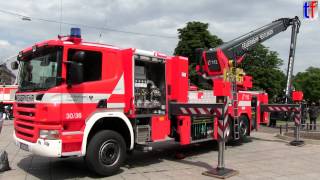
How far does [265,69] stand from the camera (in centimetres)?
4194

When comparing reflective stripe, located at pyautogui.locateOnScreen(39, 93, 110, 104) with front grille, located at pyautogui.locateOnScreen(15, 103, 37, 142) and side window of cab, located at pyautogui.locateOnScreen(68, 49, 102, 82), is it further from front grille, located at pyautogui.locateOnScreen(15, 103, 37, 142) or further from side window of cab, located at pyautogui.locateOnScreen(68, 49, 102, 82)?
front grille, located at pyautogui.locateOnScreen(15, 103, 37, 142)

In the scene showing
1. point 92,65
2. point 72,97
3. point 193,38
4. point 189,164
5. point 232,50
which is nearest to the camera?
point 72,97

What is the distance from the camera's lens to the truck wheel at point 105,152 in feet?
27.5

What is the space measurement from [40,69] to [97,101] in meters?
1.44

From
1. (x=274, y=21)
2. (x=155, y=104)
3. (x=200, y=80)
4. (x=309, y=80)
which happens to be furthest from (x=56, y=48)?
(x=309, y=80)

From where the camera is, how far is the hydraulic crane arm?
1350 cm

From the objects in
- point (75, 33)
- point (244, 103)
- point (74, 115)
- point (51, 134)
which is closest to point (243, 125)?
point (244, 103)

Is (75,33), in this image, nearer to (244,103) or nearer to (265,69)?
(244,103)

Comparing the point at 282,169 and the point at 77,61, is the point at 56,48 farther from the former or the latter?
the point at 282,169

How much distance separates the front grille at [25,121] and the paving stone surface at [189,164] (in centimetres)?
96

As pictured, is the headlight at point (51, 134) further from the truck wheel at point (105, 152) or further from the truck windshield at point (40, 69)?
the truck windshield at point (40, 69)

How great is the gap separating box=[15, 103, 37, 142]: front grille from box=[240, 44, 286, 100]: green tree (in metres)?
35.0

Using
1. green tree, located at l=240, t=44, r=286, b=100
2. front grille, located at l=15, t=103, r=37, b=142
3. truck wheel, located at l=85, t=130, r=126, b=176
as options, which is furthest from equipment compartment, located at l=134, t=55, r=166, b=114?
green tree, located at l=240, t=44, r=286, b=100

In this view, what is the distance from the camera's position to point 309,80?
97.2 m
